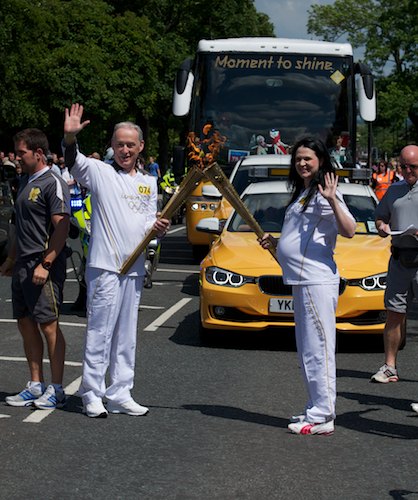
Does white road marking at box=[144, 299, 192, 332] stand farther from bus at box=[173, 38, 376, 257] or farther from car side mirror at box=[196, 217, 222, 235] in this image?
bus at box=[173, 38, 376, 257]

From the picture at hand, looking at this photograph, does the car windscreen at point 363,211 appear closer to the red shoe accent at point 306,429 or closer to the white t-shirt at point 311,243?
the white t-shirt at point 311,243

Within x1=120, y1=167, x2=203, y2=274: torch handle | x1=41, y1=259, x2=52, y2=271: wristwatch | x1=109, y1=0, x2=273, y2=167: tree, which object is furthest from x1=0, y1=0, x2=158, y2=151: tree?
x1=120, y1=167, x2=203, y2=274: torch handle

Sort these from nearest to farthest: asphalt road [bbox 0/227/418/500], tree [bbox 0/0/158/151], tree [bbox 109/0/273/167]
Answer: asphalt road [bbox 0/227/418/500] → tree [bbox 0/0/158/151] → tree [bbox 109/0/273/167]

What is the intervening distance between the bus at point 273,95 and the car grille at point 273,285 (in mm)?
9750

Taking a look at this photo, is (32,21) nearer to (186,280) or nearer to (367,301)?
(186,280)

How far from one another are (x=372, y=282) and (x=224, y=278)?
130 centimetres

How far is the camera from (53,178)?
8047mm

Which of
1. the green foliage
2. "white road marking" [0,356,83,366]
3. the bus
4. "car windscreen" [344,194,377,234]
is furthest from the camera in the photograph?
the green foliage

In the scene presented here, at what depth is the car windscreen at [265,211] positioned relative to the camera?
12484 millimetres

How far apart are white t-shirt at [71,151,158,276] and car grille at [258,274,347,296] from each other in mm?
3162

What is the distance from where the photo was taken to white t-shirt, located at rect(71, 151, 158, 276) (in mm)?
7742

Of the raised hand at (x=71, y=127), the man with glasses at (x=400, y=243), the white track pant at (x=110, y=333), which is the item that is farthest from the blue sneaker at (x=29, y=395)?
the man with glasses at (x=400, y=243)

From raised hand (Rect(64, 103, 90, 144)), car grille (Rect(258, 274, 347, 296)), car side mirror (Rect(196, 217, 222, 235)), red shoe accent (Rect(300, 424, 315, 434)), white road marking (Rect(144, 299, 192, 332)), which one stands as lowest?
white road marking (Rect(144, 299, 192, 332))

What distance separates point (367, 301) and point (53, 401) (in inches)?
145
